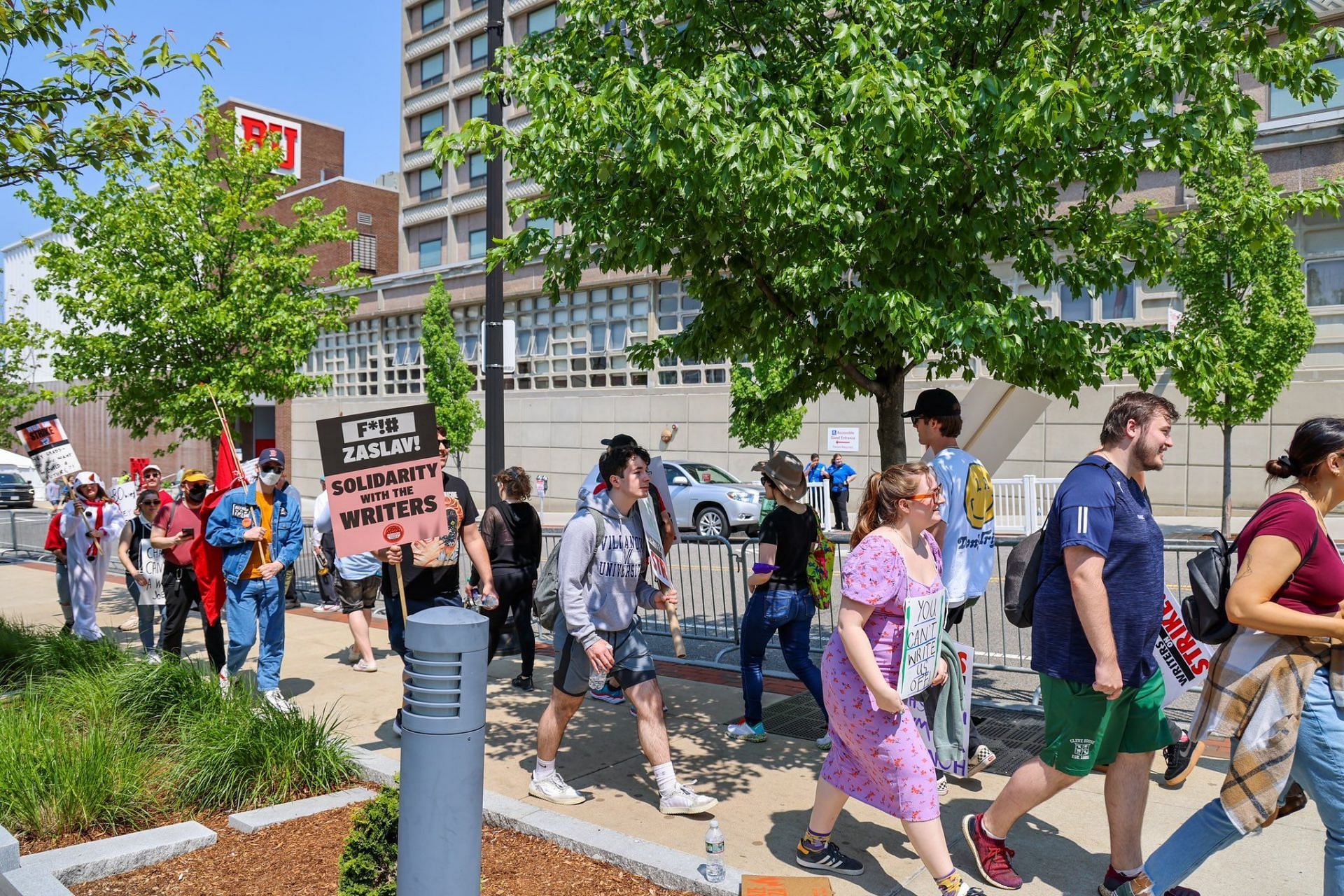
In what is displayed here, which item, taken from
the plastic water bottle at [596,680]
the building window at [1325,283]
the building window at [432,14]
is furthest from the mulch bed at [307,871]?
the building window at [432,14]

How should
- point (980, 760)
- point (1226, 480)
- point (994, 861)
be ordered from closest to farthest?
point (994, 861) → point (980, 760) → point (1226, 480)

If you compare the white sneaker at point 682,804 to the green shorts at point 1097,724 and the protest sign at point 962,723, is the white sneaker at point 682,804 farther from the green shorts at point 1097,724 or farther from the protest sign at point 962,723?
the green shorts at point 1097,724

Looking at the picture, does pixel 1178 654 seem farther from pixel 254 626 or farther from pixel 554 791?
pixel 254 626

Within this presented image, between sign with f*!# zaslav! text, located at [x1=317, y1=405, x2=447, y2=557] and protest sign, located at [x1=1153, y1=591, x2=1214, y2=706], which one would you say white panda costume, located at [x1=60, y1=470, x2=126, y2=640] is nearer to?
sign with f*!# zaslav! text, located at [x1=317, y1=405, x2=447, y2=557]

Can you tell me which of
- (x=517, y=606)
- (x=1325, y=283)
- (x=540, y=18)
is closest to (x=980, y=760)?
(x=517, y=606)

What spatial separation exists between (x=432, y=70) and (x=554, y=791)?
40.7m

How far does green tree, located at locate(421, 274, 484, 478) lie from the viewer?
31.4m

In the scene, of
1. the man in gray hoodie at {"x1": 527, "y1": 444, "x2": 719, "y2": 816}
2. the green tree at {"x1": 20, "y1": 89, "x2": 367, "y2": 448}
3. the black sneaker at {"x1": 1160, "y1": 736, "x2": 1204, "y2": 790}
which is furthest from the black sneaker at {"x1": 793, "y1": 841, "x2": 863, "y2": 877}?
the green tree at {"x1": 20, "y1": 89, "x2": 367, "y2": 448}

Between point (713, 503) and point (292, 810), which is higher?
point (713, 503)

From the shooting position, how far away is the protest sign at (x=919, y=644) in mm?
4098

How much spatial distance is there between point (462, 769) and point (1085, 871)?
116 inches

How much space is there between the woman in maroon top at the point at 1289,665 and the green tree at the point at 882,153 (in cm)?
200

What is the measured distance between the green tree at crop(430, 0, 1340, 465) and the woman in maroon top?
2.00 meters

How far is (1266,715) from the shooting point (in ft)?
11.6
